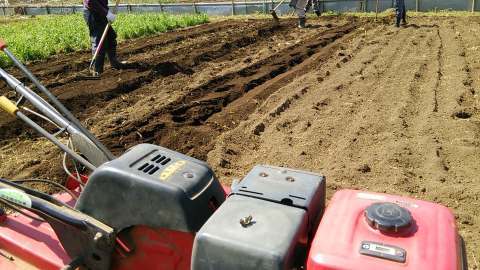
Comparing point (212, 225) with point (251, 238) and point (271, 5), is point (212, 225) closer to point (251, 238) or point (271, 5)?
point (251, 238)

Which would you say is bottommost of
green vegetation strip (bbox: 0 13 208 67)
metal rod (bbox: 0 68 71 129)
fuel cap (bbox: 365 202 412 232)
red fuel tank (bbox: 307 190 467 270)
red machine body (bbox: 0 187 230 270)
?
green vegetation strip (bbox: 0 13 208 67)

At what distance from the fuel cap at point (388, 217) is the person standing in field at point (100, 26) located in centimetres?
723

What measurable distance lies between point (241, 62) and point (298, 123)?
3535 mm

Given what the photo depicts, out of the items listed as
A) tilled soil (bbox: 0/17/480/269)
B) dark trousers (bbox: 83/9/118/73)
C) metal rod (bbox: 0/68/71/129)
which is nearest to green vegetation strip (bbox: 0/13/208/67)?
tilled soil (bbox: 0/17/480/269)

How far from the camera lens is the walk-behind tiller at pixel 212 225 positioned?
148 centimetres

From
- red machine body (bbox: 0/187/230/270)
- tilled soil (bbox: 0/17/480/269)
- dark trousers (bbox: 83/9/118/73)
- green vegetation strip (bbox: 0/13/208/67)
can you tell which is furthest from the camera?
green vegetation strip (bbox: 0/13/208/67)

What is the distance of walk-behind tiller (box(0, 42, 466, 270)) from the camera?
4.87ft

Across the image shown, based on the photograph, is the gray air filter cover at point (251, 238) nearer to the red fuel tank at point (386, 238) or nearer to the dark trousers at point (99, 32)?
the red fuel tank at point (386, 238)

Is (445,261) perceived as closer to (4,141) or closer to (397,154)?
(397,154)

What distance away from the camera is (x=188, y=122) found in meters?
5.51

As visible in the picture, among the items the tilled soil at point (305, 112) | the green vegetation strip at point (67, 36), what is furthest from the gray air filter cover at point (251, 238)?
the green vegetation strip at point (67, 36)

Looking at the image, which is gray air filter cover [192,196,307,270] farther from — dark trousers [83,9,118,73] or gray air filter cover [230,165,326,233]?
dark trousers [83,9,118,73]

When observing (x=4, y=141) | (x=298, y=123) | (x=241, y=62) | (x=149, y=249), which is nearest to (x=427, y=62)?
(x=241, y=62)

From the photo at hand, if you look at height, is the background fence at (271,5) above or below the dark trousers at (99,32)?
below
